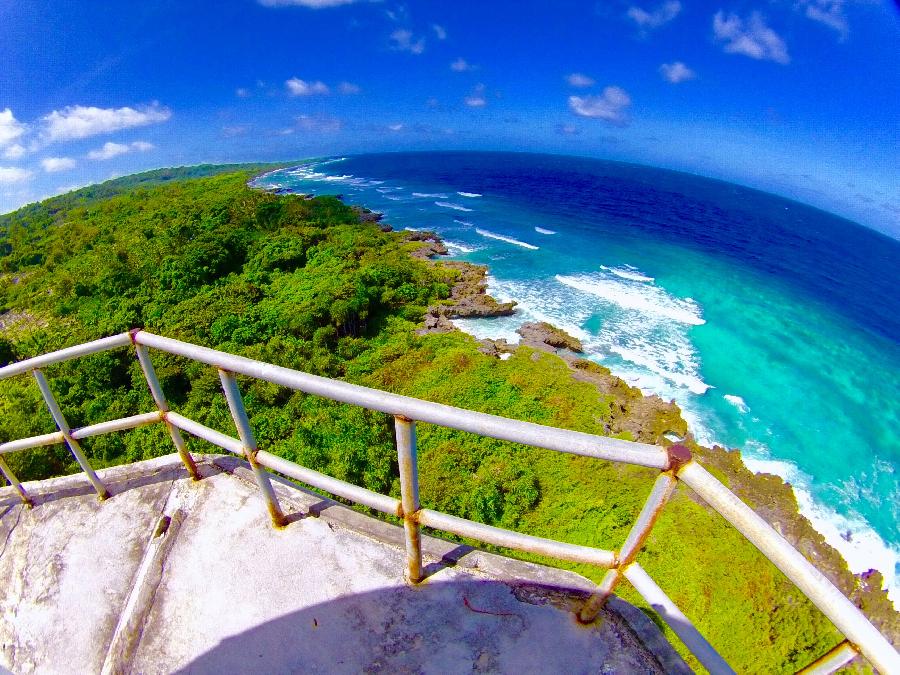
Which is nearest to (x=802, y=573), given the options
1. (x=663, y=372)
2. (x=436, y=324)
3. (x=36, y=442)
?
(x=36, y=442)

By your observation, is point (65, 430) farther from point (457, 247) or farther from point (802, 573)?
point (457, 247)

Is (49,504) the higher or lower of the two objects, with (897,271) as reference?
higher

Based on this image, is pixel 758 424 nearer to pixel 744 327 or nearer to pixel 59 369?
pixel 744 327

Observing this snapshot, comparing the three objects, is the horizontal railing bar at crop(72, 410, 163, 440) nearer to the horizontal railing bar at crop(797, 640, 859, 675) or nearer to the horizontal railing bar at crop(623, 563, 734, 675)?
the horizontal railing bar at crop(623, 563, 734, 675)

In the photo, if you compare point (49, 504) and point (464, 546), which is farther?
point (49, 504)

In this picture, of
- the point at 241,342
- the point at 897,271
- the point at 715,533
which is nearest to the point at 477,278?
the point at 241,342

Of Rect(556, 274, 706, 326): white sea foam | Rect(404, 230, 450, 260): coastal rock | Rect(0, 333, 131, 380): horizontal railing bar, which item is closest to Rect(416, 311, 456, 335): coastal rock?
Rect(404, 230, 450, 260): coastal rock
